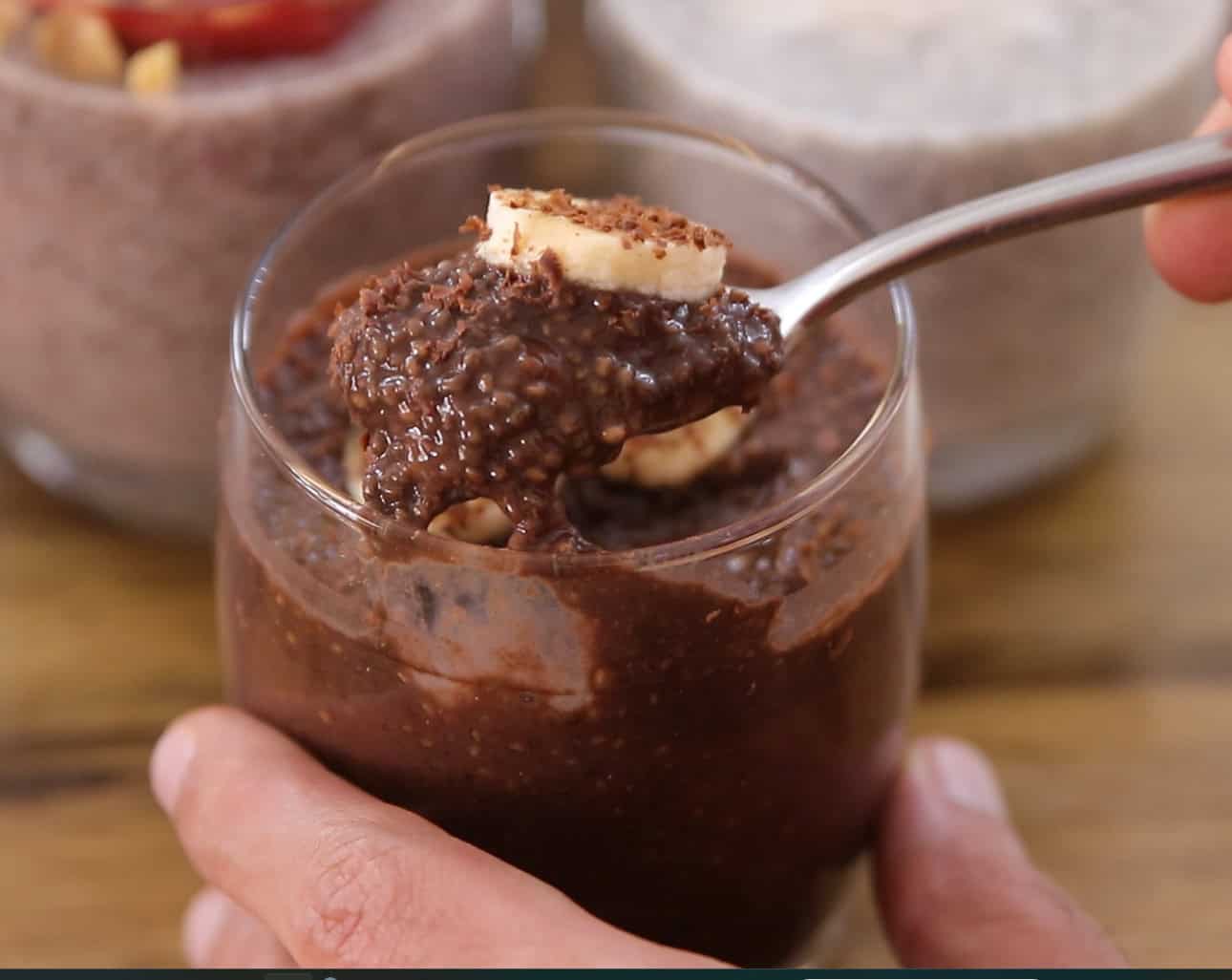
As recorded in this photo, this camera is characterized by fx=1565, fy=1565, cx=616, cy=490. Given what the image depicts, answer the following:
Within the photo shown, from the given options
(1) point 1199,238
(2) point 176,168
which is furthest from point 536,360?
(2) point 176,168

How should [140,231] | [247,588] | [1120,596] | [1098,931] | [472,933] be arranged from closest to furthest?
[472,933] < [247,588] < [1098,931] < [140,231] < [1120,596]

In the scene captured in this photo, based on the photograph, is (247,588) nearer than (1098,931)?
Yes

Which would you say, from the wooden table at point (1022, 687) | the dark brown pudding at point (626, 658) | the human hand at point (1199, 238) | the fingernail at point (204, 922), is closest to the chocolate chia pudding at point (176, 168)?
the wooden table at point (1022, 687)

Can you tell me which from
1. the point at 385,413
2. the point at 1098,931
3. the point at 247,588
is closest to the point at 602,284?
the point at 385,413

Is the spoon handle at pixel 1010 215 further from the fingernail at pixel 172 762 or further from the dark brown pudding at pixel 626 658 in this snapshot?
the fingernail at pixel 172 762

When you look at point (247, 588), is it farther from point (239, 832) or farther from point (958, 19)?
point (958, 19)

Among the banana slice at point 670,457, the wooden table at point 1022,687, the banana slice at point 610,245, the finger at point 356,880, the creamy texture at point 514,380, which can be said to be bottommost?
the wooden table at point 1022,687

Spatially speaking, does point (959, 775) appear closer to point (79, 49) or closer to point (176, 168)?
point (176, 168)
